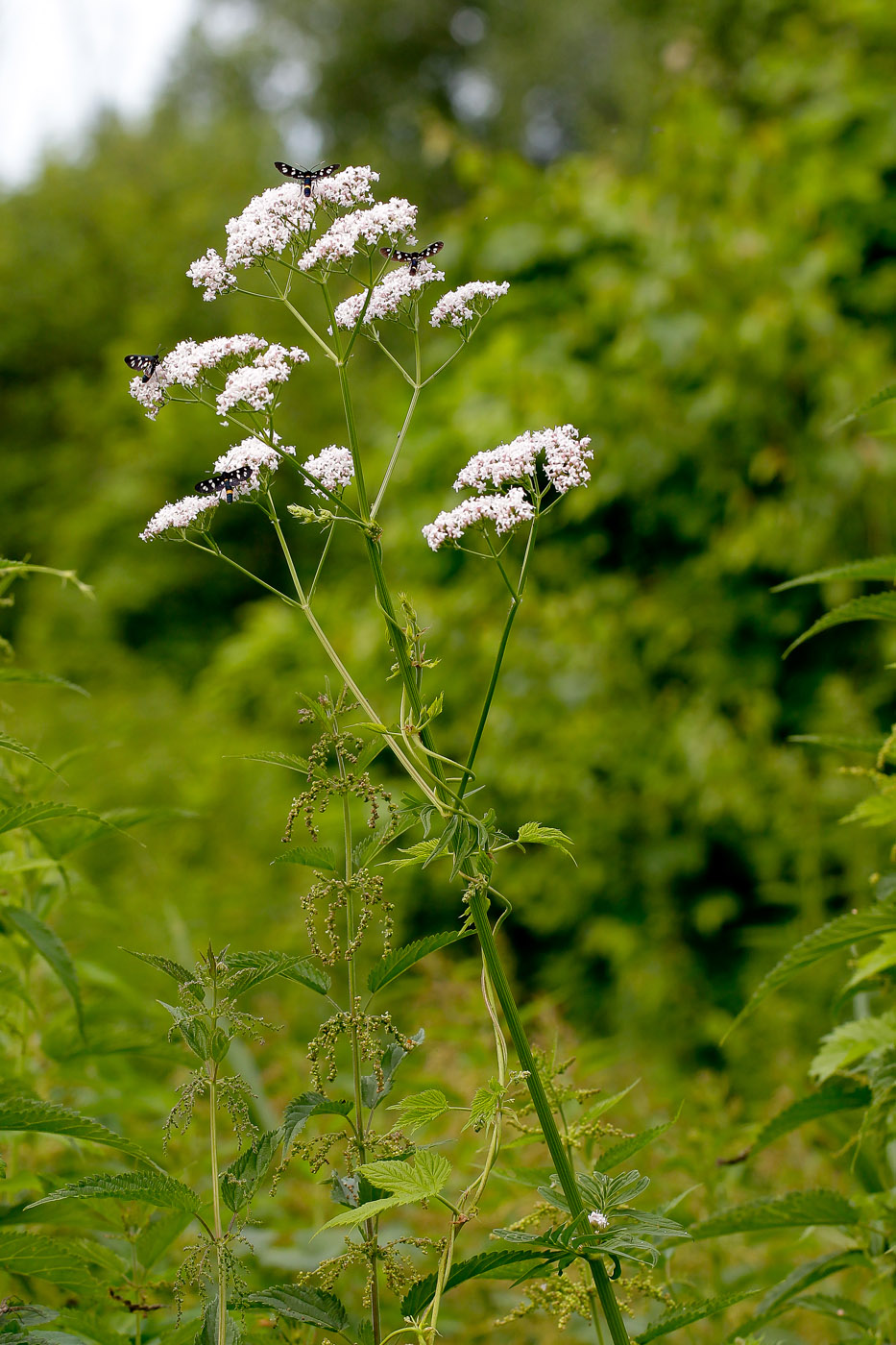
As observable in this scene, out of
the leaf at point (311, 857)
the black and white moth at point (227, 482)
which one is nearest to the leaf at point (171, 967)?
the leaf at point (311, 857)

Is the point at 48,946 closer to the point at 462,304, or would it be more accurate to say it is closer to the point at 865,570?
the point at 462,304

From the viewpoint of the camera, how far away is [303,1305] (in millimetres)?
1188

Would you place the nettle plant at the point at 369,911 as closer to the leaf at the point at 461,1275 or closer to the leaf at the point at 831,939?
the leaf at the point at 461,1275

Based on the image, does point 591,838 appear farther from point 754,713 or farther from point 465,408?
point 465,408

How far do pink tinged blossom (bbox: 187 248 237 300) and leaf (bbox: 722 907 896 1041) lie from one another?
45.3 inches

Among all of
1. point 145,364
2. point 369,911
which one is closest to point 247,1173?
point 369,911

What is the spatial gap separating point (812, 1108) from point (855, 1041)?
0.38 feet

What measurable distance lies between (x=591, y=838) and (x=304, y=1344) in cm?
317

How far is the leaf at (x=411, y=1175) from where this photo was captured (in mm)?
1068

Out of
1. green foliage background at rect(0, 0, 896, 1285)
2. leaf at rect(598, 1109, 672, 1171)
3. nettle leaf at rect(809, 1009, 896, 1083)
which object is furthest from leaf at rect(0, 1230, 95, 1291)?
green foliage background at rect(0, 0, 896, 1285)

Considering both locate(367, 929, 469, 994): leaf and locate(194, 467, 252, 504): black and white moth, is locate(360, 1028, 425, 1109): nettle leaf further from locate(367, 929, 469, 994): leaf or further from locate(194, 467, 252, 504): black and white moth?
locate(194, 467, 252, 504): black and white moth

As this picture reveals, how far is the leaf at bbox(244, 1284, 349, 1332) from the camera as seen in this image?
1.15 metres

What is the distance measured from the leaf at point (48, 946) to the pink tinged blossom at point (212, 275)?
912 millimetres

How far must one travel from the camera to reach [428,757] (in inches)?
48.6
